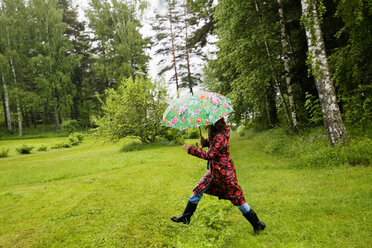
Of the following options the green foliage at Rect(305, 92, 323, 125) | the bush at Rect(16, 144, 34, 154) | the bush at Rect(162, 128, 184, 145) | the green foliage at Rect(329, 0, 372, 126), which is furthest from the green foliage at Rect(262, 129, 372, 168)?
the bush at Rect(16, 144, 34, 154)

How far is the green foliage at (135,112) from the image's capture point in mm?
17141

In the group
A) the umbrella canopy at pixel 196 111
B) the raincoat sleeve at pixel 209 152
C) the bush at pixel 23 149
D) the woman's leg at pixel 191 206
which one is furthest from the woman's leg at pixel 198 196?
the bush at pixel 23 149

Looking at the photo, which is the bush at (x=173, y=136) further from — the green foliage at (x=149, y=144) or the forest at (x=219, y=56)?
the forest at (x=219, y=56)

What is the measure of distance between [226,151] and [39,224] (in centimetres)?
424

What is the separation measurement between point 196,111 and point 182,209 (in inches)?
111

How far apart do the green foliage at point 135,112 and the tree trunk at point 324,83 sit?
1197 centimetres

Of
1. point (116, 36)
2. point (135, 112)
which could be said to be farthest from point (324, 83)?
point (116, 36)

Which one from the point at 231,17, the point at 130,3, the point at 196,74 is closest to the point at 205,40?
the point at 231,17

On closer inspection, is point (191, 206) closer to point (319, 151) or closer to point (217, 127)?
point (217, 127)

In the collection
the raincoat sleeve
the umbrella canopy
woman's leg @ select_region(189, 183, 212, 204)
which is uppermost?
the umbrella canopy

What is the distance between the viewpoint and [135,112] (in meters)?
17.5

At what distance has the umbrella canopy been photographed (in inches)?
134

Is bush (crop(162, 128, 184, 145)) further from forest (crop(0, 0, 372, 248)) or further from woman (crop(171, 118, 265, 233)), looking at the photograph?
woman (crop(171, 118, 265, 233))

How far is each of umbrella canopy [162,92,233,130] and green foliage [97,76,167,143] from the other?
44.6ft
